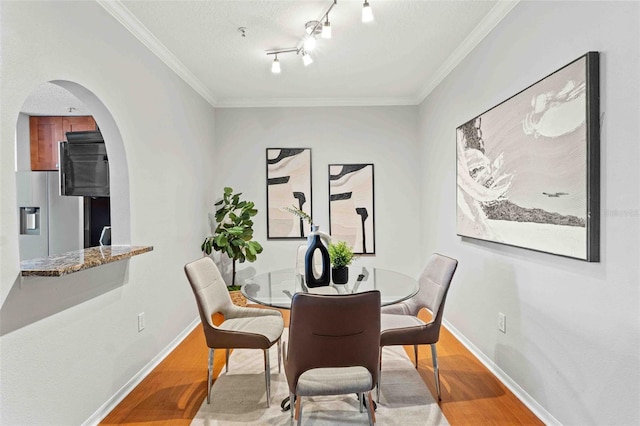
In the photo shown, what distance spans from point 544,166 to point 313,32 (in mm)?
1754

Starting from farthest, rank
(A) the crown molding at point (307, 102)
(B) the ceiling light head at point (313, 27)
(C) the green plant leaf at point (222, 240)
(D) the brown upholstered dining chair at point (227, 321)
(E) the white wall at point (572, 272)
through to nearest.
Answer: (A) the crown molding at point (307, 102), (C) the green plant leaf at point (222, 240), (B) the ceiling light head at point (313, 27), (D) the brown upholstered dining chair at point (227, 321), (E) the white wall at point (572, 272)

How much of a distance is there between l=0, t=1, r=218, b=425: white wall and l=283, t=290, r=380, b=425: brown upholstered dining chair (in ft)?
3.85

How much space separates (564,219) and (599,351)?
2.06 ft

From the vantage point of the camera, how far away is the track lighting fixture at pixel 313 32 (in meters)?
2.08

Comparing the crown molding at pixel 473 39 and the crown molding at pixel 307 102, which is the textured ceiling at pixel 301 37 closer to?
the crown molding at pixel 473 39

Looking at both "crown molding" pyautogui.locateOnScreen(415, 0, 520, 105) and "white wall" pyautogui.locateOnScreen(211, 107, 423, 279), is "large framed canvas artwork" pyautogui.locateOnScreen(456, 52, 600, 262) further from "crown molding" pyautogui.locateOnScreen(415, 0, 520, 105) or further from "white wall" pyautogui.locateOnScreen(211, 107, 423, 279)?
"white wall" pyautogui.locateOnScreen(211, 107, 423, 279)

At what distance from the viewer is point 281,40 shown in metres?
2.87

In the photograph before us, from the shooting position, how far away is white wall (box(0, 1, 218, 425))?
1.56 m

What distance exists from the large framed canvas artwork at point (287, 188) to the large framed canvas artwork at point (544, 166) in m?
2.18

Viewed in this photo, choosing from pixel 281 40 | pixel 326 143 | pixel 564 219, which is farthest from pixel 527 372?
pixel 326 143

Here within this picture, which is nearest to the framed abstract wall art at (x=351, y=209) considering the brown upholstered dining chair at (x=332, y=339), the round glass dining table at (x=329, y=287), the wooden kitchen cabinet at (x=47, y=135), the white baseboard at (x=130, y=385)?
the round glass dining table at (x=329, y=287)

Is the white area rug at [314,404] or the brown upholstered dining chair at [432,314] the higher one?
the brown upholstered dining chair at [432,314]

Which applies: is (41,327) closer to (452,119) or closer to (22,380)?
(22,380)

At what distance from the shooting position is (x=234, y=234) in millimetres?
3973
